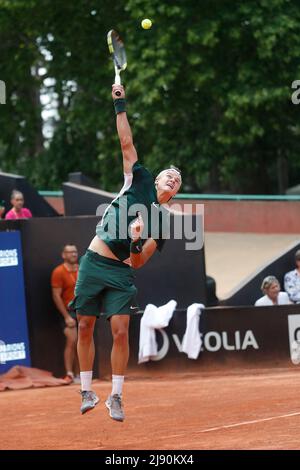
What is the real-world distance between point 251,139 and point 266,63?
6.61 feet

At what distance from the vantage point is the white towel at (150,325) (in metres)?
16.1

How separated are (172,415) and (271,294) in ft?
15.5

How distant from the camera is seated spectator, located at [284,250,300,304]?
55.4 ft

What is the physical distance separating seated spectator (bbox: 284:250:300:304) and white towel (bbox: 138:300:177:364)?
187 cm

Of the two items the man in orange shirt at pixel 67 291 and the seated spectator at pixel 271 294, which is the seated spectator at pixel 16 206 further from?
the seated spectator at pixel 271 294

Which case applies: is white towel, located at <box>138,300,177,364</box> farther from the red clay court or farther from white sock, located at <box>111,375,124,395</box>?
white sock, located at <box>111,375,124,395</box>

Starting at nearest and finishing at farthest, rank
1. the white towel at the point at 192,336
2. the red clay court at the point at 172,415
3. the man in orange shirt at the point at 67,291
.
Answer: the red clay court at the point at 172,415, the man in orange shirt at the point at 67,291, the white towel at the point at 192,336

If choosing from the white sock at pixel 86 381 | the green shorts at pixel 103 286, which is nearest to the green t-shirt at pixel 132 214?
the green shorts at pixel 103 286

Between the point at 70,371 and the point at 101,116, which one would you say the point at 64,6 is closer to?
the point at 101,116

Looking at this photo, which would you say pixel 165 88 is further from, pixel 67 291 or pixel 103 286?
pixel 103 286

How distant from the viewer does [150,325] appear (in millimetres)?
16141

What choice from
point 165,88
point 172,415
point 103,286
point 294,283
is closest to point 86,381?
point 103,286

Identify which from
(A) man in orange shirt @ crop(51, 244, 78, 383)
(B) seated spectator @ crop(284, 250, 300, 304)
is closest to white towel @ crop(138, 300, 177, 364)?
(A) man in orange shirt @ crop(51, 244, 78, 383)

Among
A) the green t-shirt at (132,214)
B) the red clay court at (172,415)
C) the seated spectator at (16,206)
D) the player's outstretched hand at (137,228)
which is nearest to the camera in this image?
the player's outstretched hand at (137,228)
